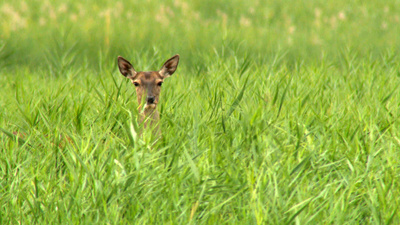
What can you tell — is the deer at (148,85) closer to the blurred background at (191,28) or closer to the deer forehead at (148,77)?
the deer forehead at (148,77)

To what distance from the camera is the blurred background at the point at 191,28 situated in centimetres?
909

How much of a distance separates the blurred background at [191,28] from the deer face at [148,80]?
1.43 metres

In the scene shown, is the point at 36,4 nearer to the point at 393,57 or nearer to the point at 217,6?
the point at 217,6

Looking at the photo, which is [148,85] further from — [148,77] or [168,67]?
[168,67]

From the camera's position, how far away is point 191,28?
35.1ft

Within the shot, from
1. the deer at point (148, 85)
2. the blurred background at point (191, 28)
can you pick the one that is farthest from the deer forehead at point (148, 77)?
the blurred background at point (191, 28)

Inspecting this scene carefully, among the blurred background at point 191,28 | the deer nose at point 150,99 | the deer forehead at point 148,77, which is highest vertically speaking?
the deer forehead at point 148,77

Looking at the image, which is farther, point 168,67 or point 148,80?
point 168,67

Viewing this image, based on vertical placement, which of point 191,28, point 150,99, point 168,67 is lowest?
point 191,28

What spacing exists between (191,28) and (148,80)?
18.4 feet

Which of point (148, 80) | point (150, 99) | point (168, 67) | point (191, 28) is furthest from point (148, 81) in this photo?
point (191, 28)

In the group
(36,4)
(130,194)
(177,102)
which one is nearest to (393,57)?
(177,102)

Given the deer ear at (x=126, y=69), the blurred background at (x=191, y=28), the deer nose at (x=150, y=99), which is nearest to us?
the deer nose at (x=150, y=99)

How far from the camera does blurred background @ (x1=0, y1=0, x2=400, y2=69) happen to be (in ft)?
29.8
